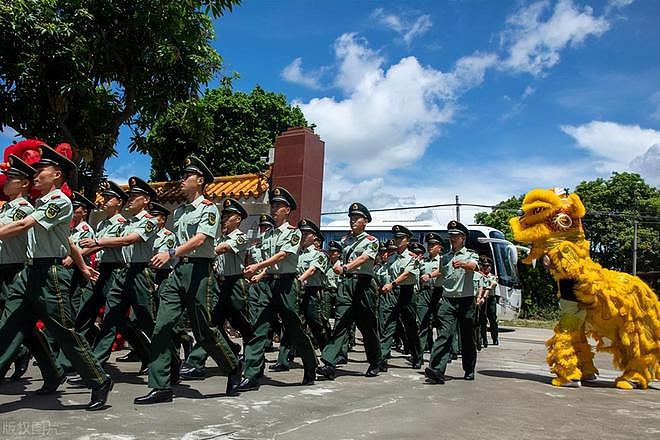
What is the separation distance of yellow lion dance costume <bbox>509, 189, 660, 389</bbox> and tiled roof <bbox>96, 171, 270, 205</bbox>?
7.18 metres

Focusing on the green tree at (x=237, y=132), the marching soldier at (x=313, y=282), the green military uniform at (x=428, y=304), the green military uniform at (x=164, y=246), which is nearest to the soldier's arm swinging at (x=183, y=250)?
the green military uniform at (x=164, y=246)

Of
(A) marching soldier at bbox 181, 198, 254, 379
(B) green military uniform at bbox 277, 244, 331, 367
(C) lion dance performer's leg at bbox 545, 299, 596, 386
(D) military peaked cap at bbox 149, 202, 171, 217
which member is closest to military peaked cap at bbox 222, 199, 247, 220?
(A) marching soldier at bbox 181, 198, 254, 379

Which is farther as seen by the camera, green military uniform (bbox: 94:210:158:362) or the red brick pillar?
the red brick pillar

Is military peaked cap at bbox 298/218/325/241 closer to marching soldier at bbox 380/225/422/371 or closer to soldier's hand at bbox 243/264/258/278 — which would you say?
marching soldier at bbox 380/225/422/371

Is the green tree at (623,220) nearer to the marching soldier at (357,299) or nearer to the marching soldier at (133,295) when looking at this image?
the marching soldier at (357,299)

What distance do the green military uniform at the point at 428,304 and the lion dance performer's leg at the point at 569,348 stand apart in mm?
2320

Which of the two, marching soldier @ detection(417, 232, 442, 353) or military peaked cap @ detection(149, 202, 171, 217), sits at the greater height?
military peaked cap @ detection(149, 202, 171, 217)

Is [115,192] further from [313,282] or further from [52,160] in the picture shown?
[313,282]

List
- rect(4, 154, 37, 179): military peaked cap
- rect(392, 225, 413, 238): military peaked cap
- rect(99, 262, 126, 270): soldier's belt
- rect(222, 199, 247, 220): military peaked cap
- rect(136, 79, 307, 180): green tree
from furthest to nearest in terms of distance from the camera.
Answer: rect(136, 79, 307, 180): green tree → rect(392, 225, 413, 238): military peaked cap → rect(222, 199, 247, 220): military peaked cap → rect(99, 262, 126, 270): soldier's belt → rect(4, 154, 37, 179): military peaked cap

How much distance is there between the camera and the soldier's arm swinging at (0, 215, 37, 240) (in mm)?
4602

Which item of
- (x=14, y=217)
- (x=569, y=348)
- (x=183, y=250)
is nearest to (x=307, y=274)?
(x=183, y=250)

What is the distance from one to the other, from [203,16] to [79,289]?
7893 millimetres

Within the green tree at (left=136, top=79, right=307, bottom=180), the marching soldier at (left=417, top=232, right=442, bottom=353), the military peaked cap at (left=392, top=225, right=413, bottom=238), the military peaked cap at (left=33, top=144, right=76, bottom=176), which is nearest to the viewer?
the military peaked cap at (left=33, top=144, right=76, bottom=176)

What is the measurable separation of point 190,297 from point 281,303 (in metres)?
1.25
